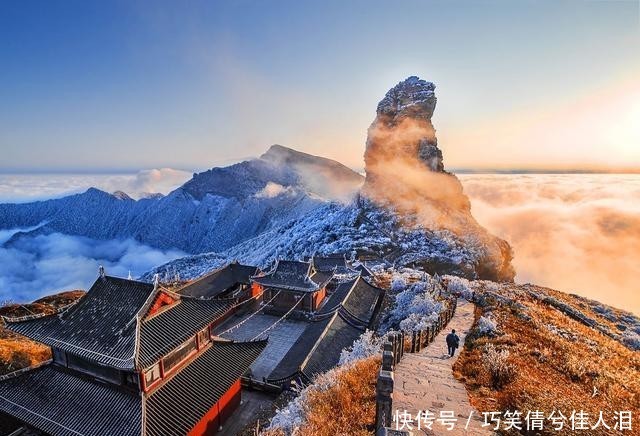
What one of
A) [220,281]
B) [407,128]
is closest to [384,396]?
[220,281]

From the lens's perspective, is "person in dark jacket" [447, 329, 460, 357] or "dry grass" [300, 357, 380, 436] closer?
"dry grass" [300, 357, 380, 436]

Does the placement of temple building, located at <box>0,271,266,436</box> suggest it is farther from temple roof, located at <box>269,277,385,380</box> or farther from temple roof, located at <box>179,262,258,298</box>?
temple roof, located at <box>179,262,258,298</box>

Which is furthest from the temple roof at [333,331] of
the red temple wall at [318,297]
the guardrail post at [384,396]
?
the guardrail post at [384,396]

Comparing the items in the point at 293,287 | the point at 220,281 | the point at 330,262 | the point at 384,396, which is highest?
the point at 384,396

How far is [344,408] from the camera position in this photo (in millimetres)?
12719

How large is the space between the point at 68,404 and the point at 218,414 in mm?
7707

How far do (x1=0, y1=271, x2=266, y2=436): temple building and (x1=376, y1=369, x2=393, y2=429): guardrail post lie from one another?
10484mm

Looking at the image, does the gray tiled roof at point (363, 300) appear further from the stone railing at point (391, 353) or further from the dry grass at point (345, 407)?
the dry grass at point (345, 407)

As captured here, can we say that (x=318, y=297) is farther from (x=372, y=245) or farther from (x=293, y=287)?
(x=372, y=245)

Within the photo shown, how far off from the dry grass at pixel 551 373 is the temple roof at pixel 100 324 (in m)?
15.5

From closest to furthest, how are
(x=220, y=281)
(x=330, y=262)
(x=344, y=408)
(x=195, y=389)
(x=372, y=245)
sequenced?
(x=344, y=408)
(x=195, y=389)
(x=220, y=281)
(x=330, y=262)
(x=372, y=245)

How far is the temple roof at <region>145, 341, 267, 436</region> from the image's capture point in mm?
15766

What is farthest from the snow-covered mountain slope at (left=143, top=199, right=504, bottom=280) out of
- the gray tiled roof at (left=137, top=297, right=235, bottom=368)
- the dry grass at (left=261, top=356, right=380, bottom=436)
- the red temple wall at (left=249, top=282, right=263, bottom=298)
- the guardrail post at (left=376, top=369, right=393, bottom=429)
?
the guardrail post at (left=376, top=369, right=393, bottom=429)

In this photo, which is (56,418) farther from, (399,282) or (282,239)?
(282,239)
